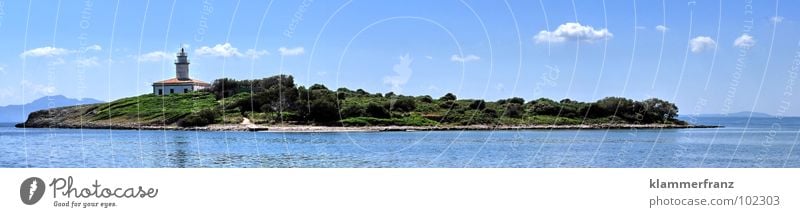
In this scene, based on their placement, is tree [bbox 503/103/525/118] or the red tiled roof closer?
tree [bbox 503/103/525/118]

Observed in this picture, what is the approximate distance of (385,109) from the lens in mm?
106562

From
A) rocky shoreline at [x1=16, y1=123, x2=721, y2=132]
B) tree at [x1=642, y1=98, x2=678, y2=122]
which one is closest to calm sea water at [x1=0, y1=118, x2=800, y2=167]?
Result: rocky shoreline at [x1=16, y1=123, x2=721, y2=132]

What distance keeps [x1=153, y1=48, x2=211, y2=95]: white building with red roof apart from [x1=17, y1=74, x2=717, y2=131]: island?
198cm

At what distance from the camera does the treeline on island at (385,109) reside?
103 m

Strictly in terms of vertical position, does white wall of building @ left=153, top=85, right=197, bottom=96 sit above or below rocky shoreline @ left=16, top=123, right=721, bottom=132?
above

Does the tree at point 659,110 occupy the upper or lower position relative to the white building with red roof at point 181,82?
lower

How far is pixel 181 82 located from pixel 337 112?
29.3 m

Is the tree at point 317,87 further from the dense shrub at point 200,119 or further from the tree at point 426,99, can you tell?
the tree at point 426,99

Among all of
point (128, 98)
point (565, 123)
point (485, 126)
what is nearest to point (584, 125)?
point (565, 123)

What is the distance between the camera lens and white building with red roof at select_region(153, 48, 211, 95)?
12031cm
